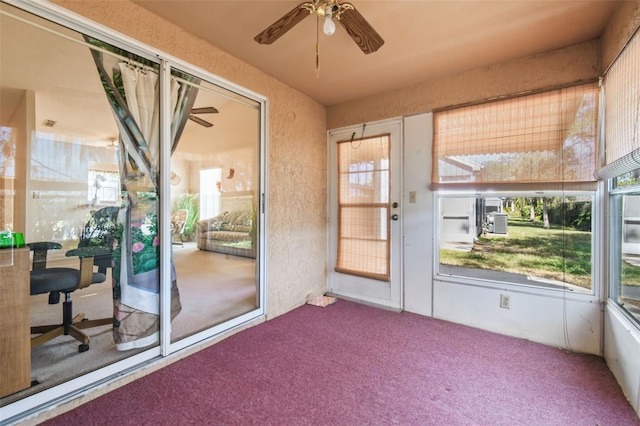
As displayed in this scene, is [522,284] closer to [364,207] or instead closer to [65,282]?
[364,207]

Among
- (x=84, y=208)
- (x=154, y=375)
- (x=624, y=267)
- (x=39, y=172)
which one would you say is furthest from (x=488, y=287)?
(x=39, y=172)

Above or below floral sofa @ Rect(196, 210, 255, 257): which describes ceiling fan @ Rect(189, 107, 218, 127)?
above

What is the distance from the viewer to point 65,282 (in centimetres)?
187

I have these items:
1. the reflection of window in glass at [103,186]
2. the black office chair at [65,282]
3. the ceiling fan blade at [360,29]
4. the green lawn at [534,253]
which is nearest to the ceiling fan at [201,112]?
the reflection of window in glass at [103,186]

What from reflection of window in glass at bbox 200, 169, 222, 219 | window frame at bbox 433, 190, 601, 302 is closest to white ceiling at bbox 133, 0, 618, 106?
reflection of window in glass at bbox 200, 169, 222, 219

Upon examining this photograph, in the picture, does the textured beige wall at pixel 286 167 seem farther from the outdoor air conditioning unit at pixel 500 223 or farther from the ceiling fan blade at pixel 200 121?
the outdoor air conditioning unit at pixel 500 223

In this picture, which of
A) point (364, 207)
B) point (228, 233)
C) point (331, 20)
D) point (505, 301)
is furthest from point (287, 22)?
point (505, 301)

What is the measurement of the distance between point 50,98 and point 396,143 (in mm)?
2905

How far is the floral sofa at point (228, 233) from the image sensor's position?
2474 millimetres

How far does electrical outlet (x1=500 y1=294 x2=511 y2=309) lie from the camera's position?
2455 millimetres

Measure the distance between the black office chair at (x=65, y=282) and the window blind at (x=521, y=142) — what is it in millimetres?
2971

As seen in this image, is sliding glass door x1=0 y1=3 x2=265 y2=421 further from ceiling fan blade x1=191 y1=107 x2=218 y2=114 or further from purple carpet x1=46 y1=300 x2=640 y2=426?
purple carpet x1=46 y1=300 x2=640 y2=426

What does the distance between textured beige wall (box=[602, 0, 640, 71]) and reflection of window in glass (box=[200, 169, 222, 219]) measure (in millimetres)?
2947

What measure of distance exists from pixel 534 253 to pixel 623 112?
1.21m
